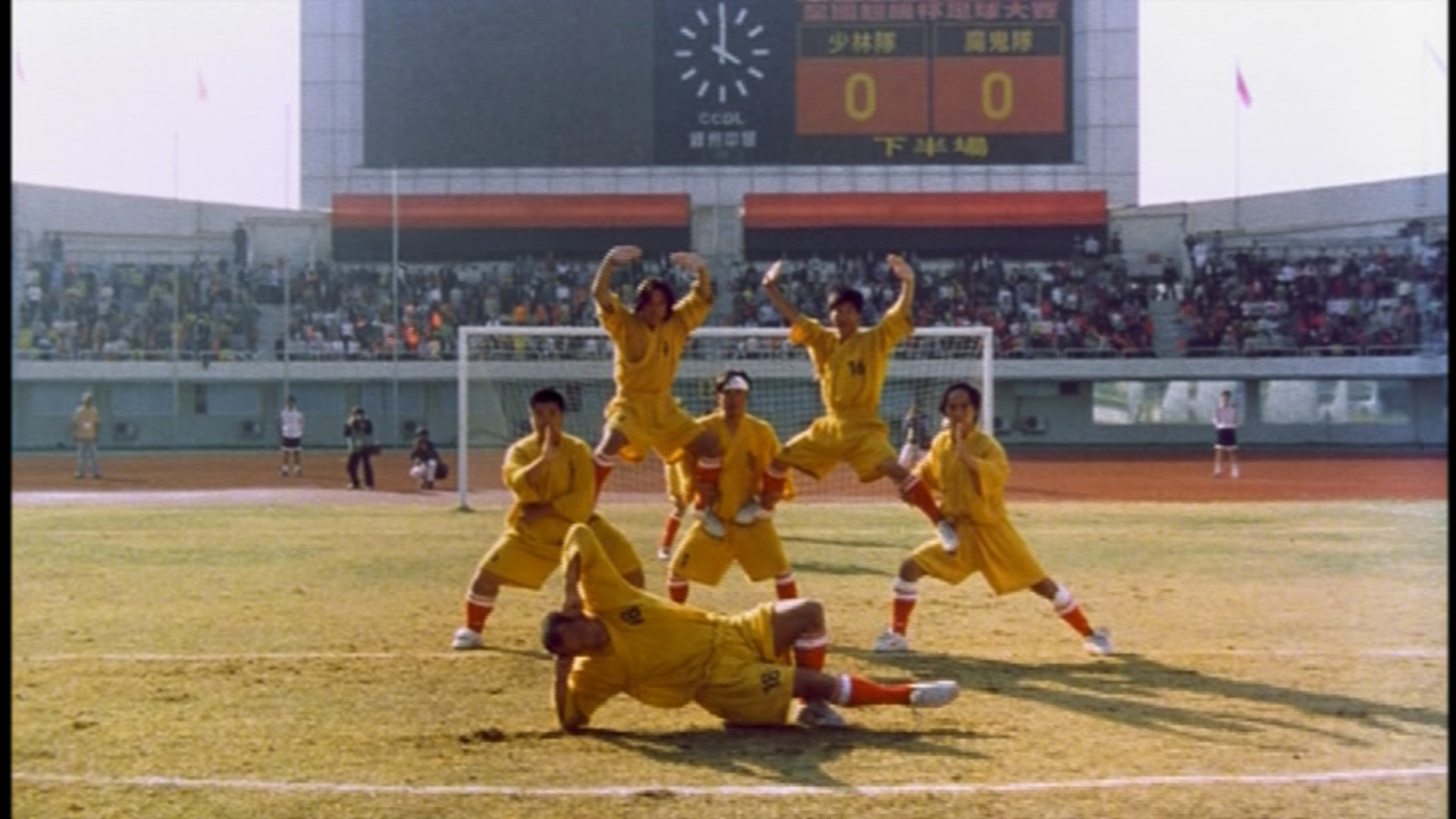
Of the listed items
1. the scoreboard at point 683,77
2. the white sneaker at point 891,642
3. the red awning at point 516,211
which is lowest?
the white sneaker at point 891,642

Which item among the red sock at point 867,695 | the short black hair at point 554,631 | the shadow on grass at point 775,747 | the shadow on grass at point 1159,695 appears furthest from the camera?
the shadow on grass at point 1159,695

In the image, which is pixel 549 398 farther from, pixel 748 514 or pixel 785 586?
pixel 785 586

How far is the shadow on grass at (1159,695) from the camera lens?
313 inches

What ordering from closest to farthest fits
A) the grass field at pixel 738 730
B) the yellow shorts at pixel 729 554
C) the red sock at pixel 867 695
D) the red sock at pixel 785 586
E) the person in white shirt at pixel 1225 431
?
the grass field at pixel 738 730 → the red sock at pixel 867 695 → the yellow shorts at pixel 729 554 → the red sock at pixel 785 586 → the person in white shirt at pixel 1225 431

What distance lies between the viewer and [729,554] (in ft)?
35.1

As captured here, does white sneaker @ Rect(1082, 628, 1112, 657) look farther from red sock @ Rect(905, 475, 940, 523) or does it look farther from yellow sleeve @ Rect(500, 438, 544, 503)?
yellow sleeve @ Rect(500, 438, 544, 503)

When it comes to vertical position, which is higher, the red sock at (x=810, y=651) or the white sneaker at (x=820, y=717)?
the red sock at (x=810, y=651)

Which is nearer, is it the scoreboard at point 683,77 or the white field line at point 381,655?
the white field line at point 381,655

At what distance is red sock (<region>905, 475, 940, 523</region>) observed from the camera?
1029 cm

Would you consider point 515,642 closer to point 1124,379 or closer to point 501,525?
point 501,525

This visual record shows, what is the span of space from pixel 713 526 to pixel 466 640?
1.68 m

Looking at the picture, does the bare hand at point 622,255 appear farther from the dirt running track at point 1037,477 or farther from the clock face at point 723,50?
the clock face at point 723,50

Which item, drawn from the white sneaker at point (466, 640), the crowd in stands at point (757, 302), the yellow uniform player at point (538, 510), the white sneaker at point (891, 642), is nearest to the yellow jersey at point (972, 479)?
the white sneaker at point (891, 642)

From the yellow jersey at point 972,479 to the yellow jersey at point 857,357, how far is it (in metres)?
1.12
